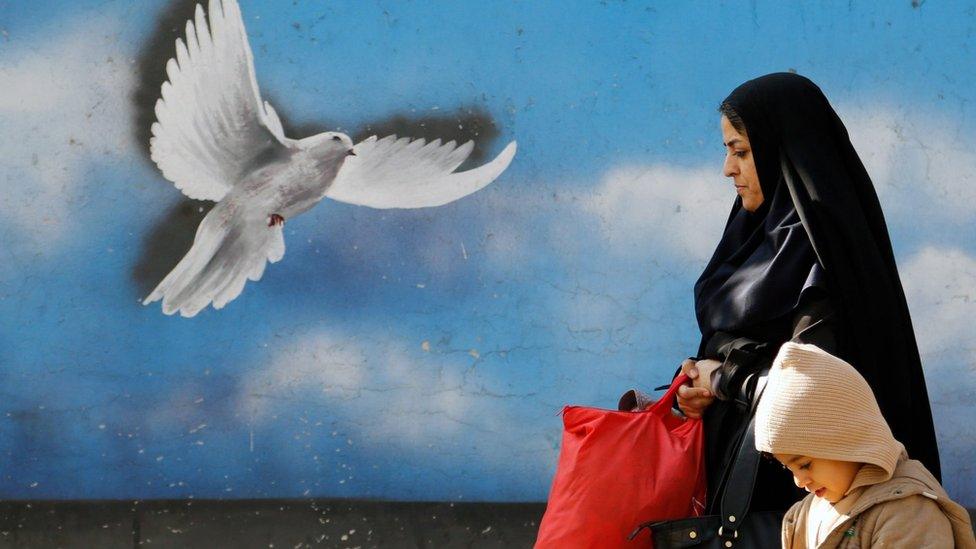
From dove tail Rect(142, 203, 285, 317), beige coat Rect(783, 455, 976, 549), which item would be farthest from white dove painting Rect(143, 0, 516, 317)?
beige coat Rect(783, 455, 976, 549)

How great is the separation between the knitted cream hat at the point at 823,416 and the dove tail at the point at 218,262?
239 centimetres

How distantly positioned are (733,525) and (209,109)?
2.50m

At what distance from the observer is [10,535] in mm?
4207

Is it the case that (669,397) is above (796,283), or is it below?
below

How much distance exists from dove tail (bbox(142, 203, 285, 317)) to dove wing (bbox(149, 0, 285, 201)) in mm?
112

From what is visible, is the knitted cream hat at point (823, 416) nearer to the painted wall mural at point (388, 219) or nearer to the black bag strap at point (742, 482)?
the black bag strap at point (742, 482)

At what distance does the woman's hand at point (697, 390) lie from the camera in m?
2.71

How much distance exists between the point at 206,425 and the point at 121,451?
29cm

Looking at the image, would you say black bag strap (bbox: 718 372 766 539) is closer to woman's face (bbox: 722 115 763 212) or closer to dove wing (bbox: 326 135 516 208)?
woman's face (bbox: 722 115 763 212)

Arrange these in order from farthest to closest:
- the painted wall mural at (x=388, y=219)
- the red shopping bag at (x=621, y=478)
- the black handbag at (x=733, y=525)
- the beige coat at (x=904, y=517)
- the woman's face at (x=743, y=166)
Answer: the painted wall mural at (x=388, y=219) → the woman's face at (x=743, y=166) → the red shopping bag at (x=621, y=478) → the black handbag at (x=733, y=525) → the beige coat at (x=904, y=517)

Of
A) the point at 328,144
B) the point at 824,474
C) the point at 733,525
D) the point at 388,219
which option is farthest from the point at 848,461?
the point at 328,144

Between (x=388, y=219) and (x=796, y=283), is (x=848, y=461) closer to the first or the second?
(x=796, y=283)

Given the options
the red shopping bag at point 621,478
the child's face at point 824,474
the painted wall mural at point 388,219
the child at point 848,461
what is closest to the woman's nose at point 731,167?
the red shopping bag at point 621,478

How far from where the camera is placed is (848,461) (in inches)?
83.4
